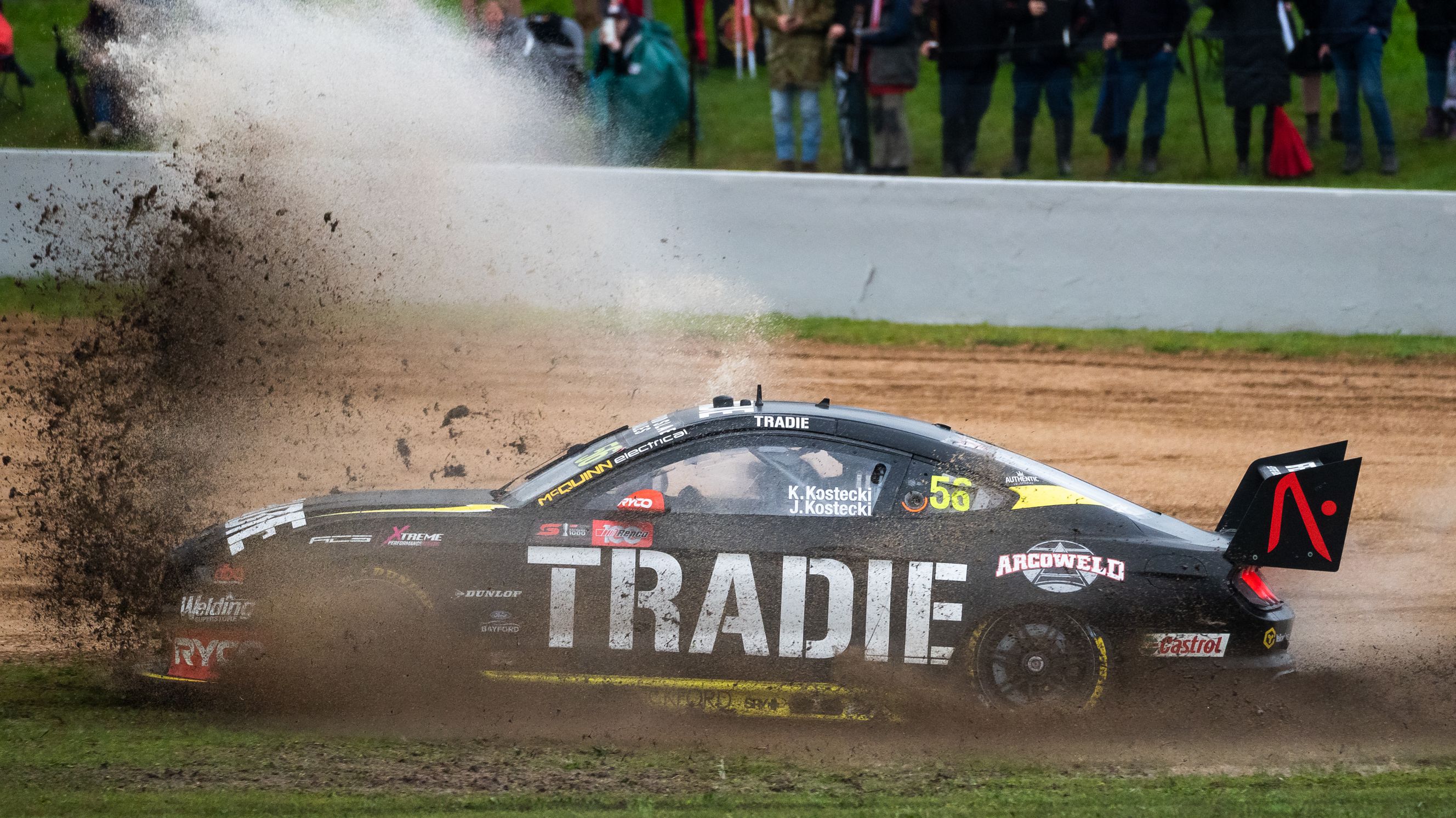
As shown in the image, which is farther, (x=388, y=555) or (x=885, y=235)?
(x=885, y=235)

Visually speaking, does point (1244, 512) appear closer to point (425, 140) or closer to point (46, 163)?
point (425, 140)

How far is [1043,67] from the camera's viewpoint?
1202 centimetres

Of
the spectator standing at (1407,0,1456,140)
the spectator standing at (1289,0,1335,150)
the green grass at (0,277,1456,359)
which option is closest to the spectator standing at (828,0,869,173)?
the green grass at (0,277,1456,359)

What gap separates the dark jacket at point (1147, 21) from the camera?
11766mm

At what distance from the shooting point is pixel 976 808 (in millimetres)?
4723

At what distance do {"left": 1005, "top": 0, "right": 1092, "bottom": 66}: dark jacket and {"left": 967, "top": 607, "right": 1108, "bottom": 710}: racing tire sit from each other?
7872mm

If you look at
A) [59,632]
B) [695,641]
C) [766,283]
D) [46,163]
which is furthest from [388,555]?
[46,163]

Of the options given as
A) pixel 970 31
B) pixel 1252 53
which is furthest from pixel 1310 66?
pixel 970 31

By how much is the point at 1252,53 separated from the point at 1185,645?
8.13 metres

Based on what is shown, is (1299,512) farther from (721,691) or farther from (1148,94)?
(1148,94)

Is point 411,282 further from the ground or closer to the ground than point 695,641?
further from the ground

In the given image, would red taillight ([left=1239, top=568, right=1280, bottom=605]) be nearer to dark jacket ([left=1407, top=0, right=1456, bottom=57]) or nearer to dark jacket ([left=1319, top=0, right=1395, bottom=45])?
dark jacket ([left=1319, top=0, right=1395, bottom=45])

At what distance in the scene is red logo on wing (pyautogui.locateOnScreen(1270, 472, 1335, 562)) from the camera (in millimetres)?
5371

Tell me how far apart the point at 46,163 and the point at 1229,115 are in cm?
1008
